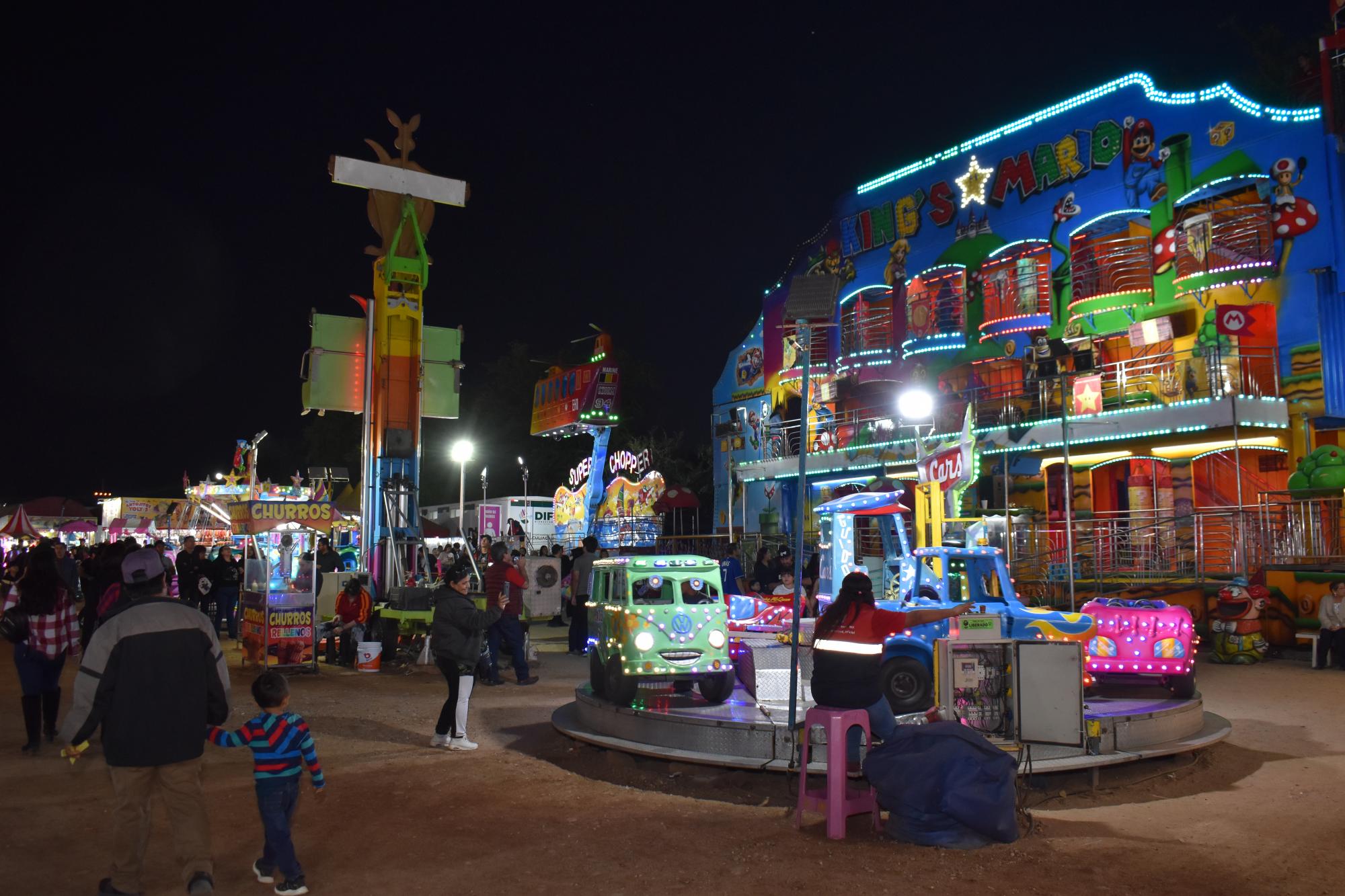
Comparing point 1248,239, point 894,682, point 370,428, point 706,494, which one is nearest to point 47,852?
point 894,682

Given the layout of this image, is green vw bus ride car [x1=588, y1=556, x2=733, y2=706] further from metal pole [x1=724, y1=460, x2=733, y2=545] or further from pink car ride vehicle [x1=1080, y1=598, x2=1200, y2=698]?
metal pole [x1=724, y1=460, x2=733, y2=545]

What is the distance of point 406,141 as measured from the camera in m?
22.5

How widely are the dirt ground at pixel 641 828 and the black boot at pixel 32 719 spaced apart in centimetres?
15

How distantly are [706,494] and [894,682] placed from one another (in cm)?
4629

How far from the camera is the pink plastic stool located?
6.71 meters

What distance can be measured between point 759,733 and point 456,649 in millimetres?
3035

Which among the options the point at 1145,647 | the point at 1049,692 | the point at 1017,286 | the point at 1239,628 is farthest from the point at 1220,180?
the point at 1049,692

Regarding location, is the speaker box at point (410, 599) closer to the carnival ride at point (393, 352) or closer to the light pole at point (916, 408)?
the carnival ride at point (393, 352)

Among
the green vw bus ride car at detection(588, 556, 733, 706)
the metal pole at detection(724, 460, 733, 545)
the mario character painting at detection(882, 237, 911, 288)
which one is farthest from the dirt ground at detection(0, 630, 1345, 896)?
the mario character painting at detection(882, 237, 911, 288)

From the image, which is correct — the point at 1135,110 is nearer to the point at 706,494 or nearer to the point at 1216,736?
the point at 1216,736

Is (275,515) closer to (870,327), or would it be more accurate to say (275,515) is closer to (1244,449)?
(870,327)

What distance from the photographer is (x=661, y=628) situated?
32.9 feet

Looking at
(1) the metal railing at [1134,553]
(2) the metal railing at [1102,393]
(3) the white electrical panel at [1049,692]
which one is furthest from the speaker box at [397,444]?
(3) the white electrical panel at [1049,692]

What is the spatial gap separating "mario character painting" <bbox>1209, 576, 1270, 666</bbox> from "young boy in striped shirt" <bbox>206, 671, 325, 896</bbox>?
15.7 m
